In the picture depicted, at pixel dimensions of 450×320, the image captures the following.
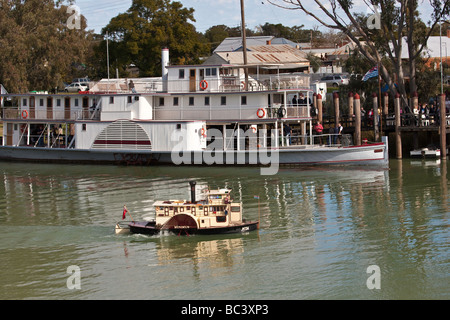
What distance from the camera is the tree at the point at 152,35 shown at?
67875 mm

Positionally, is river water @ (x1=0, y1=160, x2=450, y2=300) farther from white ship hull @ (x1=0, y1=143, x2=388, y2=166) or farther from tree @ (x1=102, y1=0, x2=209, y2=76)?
tree @ (x1=102, y1=0, x2=209, y2=76)

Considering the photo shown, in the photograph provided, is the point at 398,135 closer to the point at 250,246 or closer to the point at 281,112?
the point at 281,112

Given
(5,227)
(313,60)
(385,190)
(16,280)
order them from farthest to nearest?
1. (313,60)
2. (385,190)
3. (5,227)
4. (16,280)

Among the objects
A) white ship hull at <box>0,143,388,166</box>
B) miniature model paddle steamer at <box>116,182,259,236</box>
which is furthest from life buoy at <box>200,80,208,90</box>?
miniature model paddle steamer at <box>116,182,259,236</box>

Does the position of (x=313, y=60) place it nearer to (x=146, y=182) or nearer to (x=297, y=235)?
(x=146, y=182)

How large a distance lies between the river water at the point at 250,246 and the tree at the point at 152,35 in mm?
38006

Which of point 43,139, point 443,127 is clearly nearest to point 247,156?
point 443,127

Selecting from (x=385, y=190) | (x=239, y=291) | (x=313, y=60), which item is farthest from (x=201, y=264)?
(x=313, y=60)

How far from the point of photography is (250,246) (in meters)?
20.3

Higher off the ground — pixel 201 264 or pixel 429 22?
pixel 429 22
